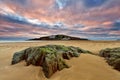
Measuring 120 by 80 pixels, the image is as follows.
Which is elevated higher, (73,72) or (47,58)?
(47,58)

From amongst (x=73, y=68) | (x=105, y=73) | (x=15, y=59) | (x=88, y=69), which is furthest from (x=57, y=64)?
(x=15, y=59)

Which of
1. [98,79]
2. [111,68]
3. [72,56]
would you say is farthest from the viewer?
[72,56]

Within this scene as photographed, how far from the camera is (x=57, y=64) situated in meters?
5.43

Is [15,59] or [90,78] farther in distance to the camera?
[15,59]

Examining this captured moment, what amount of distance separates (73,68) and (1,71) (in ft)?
8.00

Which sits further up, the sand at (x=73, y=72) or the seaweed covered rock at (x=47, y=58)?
the seaweed covered rock at (x=47, y=58)

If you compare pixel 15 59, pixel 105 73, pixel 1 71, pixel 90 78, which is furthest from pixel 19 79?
pixel 105 73

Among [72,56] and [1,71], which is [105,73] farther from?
[1,71]

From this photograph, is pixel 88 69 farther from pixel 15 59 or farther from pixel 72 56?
pixel 15 59

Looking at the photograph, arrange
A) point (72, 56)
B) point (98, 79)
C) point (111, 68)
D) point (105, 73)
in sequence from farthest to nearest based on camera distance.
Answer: point (72, 56) < point (111, 68) < point (105, 73) < point (98, 79)

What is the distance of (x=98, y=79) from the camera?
503 centimetres

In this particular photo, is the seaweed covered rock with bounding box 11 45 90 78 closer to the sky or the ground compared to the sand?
closer to the sky

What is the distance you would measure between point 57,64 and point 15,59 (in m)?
1.96

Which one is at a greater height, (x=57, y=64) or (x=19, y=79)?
(x=57, y=64)
